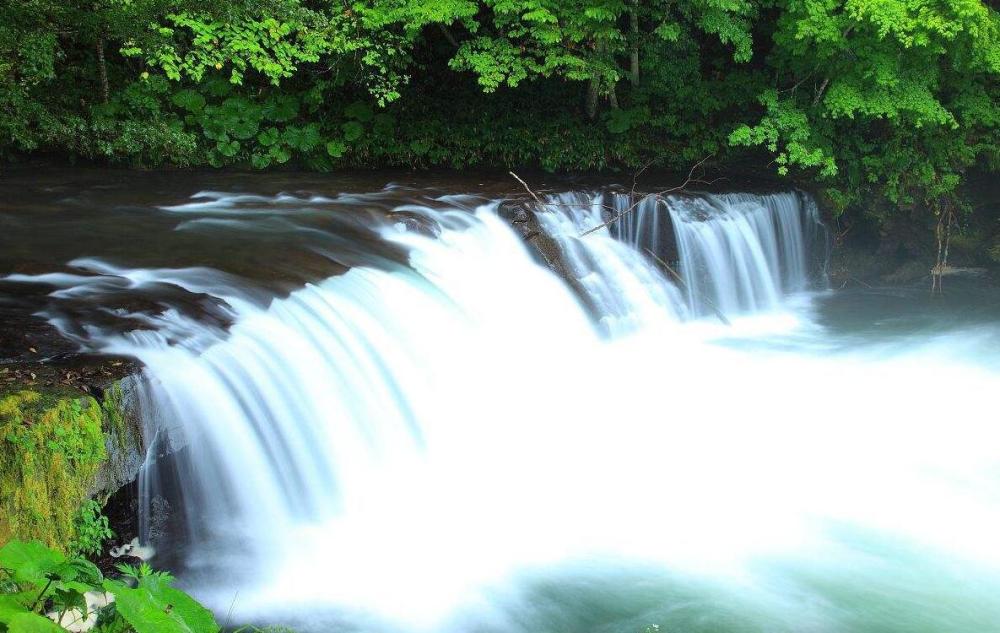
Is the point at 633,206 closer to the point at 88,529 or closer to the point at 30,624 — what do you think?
the point at 88,529

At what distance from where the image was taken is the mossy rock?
12.4 feet

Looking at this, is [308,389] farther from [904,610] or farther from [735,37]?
[735,37]

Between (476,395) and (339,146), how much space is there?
17.6 feet

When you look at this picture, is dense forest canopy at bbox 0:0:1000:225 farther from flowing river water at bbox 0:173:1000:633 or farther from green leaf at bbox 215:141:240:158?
flowing river water at bbox 0:173:1000:633

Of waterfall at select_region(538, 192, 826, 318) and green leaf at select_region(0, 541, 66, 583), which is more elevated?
waterfall at select_region(538, 192, 826, 318)

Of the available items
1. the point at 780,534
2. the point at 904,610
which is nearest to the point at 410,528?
the point at 780,534

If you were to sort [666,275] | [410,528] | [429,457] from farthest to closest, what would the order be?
1. [666,275]
2. [429,457]
3. [410,528]

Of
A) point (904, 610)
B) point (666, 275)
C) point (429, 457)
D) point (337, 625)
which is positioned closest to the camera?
point (337, 625)

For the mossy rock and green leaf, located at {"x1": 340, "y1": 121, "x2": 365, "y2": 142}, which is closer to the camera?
the mossy rock

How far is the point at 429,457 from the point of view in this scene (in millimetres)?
5957

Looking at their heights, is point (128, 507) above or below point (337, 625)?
above

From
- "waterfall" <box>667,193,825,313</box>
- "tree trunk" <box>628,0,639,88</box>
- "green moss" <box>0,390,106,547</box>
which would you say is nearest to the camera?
"green moss" <box>0,390,106,547</box>

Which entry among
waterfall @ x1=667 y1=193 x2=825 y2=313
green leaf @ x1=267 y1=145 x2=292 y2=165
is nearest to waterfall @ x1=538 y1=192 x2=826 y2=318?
waterfall @ x1=667 y1=193 x2=825 y2=313

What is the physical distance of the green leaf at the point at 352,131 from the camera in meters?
11.0
